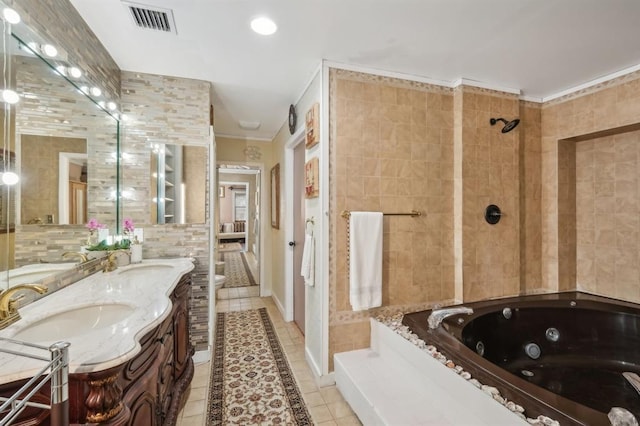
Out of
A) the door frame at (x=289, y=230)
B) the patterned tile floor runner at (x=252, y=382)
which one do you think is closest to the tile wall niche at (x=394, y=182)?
the patterned tile floor runner at (x=252, y=382)

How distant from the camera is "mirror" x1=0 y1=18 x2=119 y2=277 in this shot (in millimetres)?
1179

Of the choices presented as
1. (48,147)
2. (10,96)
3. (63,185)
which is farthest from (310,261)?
(10,96)

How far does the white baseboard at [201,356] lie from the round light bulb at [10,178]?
6.01 feet

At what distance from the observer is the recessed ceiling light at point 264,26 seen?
1.66m

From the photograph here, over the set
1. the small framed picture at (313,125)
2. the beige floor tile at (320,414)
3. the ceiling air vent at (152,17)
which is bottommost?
the beige floor tile at (320,414)

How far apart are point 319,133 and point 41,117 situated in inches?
61.3

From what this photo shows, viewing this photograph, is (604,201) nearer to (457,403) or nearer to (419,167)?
(419,167)

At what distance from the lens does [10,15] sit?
3.85 feet

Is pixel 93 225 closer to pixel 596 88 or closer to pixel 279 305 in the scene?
pixel 279 305

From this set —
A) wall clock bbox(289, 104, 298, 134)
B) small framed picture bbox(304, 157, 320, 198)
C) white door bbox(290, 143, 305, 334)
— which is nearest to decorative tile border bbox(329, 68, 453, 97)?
small framed picture bbox(304, 157, 320, 198)

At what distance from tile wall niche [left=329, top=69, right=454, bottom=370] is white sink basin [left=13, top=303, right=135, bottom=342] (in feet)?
4.37

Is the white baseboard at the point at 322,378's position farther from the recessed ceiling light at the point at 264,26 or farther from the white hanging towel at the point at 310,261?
the recessed ceiling light at the point at 264,26

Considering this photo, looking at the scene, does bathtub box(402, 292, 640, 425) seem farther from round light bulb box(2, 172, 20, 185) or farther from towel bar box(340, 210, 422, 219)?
round light bulb box(2, 172, 20, 185)

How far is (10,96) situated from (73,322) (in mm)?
979
